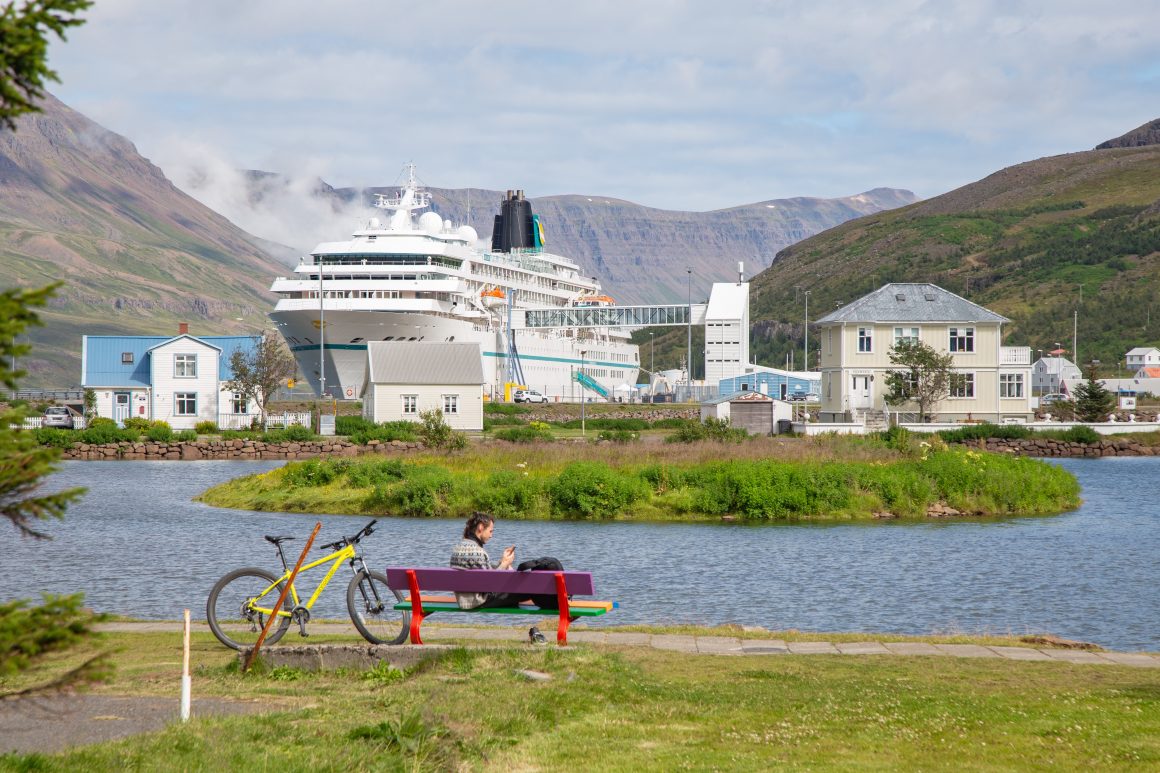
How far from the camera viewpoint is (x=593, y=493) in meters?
28.3

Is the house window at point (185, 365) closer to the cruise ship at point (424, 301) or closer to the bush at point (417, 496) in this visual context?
the cruise ship at point (424, 301)

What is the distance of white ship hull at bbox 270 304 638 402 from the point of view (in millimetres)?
80688

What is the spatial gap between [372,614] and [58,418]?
171ft

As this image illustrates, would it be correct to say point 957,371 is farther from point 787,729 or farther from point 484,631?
point 787,729

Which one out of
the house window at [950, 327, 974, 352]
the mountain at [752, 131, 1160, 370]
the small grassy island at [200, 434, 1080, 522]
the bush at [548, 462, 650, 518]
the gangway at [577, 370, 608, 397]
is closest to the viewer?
the bush at [548, 462, 650, 518]

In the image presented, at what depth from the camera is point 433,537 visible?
24.4m

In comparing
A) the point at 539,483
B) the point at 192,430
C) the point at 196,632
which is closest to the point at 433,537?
the point at 539,483

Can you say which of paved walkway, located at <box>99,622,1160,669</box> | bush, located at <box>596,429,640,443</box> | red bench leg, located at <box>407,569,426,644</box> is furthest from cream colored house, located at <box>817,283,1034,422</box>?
red bench leg, located at <box>407,569,426,644</box>

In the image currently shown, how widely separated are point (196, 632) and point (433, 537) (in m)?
11.8

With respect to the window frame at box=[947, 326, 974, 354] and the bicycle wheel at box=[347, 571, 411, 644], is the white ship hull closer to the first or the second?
the window frame at box=[947, 326, 974, 354]

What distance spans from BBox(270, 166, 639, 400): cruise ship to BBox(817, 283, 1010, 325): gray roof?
58.0 feet

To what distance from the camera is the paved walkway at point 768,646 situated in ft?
37.6

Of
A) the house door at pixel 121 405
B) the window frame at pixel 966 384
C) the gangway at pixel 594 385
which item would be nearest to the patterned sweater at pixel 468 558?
the window frame at pixel 966 384

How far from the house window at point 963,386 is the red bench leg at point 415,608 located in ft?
156
